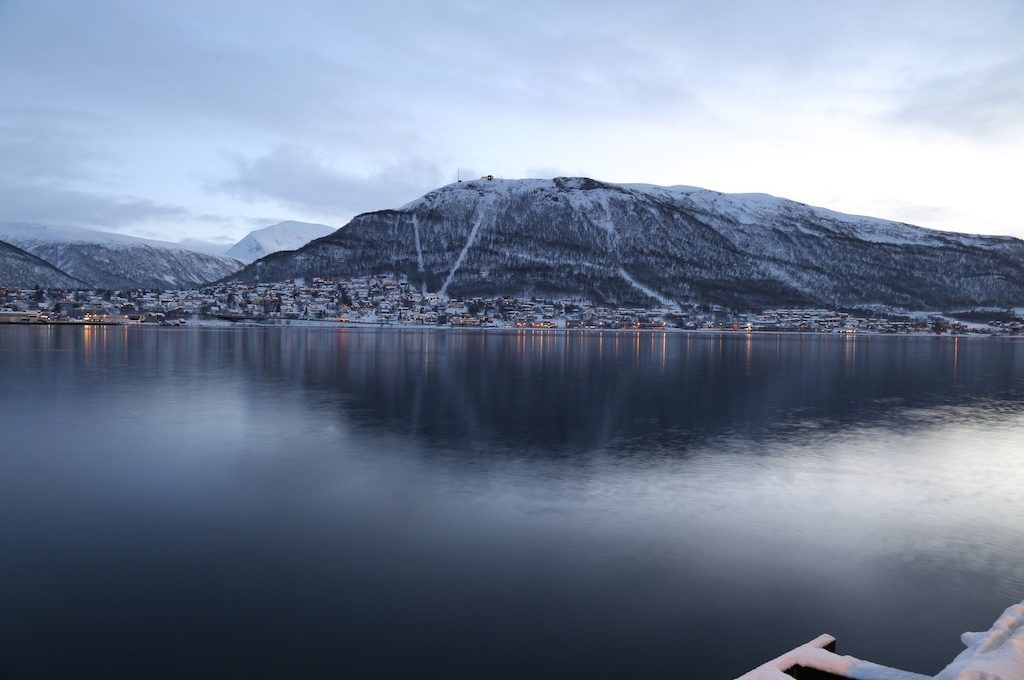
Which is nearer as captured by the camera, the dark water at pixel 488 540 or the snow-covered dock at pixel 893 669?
the snow-covered dock at pixel 893 669

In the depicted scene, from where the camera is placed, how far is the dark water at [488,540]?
27.9ft

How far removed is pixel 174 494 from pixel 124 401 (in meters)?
18.6

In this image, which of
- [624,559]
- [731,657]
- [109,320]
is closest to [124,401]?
[624,559]

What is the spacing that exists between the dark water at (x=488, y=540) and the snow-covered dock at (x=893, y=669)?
0.97 m

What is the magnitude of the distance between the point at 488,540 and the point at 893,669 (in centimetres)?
681

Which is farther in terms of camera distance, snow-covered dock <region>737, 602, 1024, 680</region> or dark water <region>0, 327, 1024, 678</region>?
dark water <region>0, 327, 1024, 678</region>

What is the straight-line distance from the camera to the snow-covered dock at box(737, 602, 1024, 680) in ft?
22.3

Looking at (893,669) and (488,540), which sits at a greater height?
(893,669)

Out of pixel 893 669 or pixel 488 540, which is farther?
pixel 488 540

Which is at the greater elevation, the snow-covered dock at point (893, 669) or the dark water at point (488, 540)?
the snow-covered dock at point (893, 669)

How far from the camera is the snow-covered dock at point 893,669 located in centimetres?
680

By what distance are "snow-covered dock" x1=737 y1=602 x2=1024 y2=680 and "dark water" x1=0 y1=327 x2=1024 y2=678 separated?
0.97 m

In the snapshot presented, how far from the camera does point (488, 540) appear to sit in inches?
484

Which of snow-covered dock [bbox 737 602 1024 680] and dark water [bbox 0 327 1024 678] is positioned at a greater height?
snow-covered dock [bbox 737 602 1024 680]
